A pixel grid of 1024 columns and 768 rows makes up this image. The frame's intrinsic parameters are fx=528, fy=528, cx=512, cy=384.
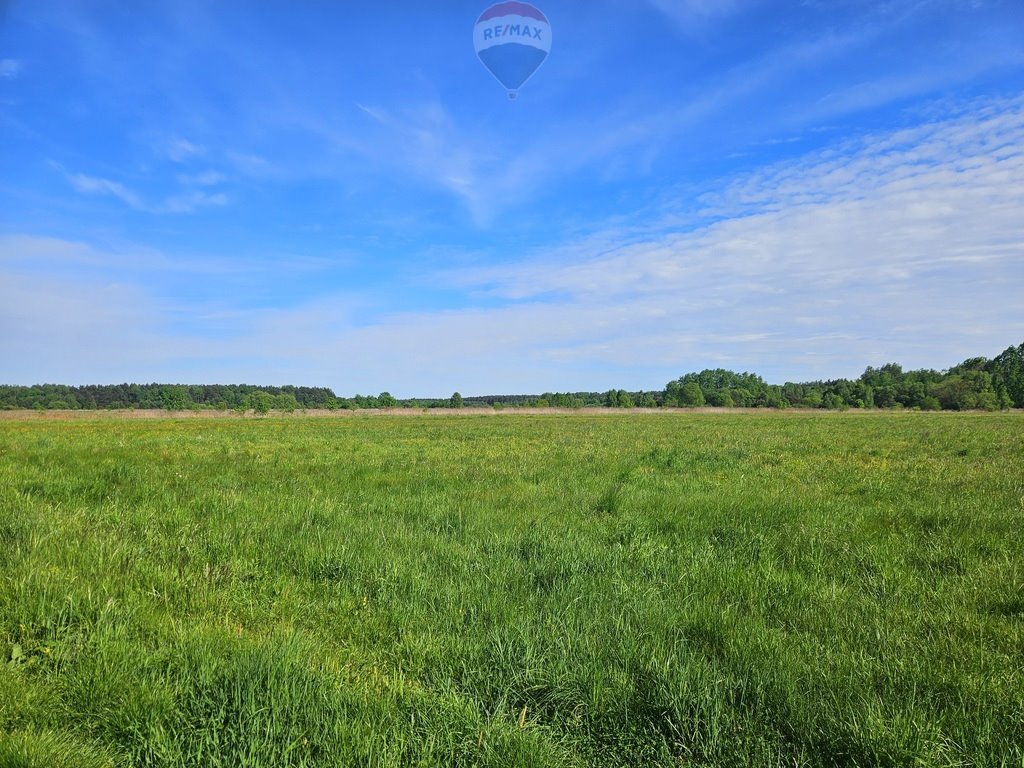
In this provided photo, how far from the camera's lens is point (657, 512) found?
7656mm

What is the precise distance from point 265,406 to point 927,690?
8572 centimetres

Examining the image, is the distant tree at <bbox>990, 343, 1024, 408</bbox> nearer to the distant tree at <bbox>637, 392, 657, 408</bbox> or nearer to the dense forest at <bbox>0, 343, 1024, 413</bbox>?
the dense forest at <bbox>0, 343, 1024, 413</bbox>

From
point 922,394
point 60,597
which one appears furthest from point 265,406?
point 922,394

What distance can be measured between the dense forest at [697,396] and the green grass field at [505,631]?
7962 cm

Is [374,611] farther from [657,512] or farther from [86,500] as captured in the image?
[86,500]

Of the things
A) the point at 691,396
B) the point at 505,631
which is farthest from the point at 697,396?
the point at 505,631

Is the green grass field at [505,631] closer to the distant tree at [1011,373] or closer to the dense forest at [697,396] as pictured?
the dense forest at [697,396]

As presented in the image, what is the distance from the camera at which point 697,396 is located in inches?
5108

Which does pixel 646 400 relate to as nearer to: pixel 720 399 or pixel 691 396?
pixel 691 396

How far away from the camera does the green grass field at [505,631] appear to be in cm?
262

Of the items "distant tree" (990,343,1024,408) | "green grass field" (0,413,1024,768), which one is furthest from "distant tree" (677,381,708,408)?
"green grass field" (0,413,1024,768)

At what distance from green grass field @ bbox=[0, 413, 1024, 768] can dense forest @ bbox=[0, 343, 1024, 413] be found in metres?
79.6

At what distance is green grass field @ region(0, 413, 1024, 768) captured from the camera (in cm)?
262

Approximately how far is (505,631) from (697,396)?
5280 inches
